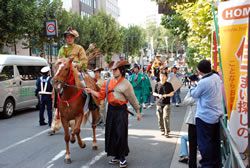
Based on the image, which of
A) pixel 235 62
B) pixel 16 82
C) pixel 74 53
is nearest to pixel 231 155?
pixel 235 62

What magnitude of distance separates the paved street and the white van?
150cm

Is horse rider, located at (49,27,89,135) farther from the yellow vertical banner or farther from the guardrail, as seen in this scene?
the guardrail

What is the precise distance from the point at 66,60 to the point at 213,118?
3010 mm

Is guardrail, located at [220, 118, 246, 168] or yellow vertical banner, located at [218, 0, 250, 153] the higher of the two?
yellow vertical banner, located at [218, 0, 250, 153]

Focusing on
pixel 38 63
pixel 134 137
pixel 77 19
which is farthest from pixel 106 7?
pixel 134 137

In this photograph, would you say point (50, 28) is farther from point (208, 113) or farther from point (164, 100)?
point (208, 113)

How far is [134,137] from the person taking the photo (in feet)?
26.6

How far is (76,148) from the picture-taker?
6.97 m

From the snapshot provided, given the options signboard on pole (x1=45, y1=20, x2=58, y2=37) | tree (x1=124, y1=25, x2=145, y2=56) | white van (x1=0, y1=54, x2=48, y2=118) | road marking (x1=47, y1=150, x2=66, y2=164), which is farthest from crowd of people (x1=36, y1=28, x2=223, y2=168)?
tree (x1=124, y1=25, x2=145, y2=56)

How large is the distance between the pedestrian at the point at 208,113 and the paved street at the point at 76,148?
4.65ft

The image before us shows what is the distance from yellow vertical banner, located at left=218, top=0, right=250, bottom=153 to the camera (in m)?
4.10

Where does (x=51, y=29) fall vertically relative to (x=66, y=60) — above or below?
above

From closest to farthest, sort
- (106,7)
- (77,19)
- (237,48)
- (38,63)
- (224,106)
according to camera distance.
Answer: (237,48)
(224,106)
(38,63)
(77,19)
(106,7)

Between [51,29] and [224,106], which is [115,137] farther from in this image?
[51,29]
